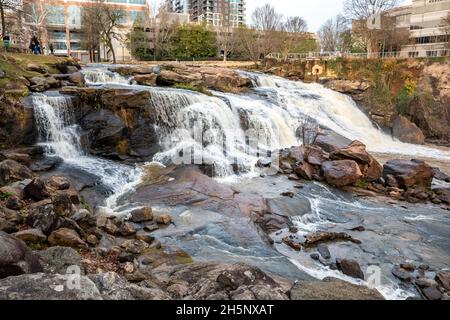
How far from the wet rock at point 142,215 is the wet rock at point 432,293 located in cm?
690

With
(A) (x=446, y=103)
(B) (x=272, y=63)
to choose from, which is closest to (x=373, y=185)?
(A) (x=446, y=103)

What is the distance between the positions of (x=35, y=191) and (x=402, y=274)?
9302 millimetres

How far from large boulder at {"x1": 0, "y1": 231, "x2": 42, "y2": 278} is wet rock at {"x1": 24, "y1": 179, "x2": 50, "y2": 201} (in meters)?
4.25

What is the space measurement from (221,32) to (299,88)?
29794mm

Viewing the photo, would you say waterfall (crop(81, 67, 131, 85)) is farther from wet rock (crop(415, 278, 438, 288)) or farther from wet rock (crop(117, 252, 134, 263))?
wet rock (crop(415, 278, 438, 288))

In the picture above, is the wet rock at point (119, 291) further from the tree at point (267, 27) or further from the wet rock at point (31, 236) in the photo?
the tree at point (267, 27)

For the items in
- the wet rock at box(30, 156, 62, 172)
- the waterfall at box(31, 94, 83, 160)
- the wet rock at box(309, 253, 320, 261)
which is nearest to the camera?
the wet rock at box(309, 253, 320, 261)

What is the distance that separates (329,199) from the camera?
1318 centimetres

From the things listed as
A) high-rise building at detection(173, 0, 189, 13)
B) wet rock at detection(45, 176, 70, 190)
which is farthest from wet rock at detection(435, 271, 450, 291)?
high-rise building at detection(173, 0, 189, 13)

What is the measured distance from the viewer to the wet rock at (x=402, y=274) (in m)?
8.31

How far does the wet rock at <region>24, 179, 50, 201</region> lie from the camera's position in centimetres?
970

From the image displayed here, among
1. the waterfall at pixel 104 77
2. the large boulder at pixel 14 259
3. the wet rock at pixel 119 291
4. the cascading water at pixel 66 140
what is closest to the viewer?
the wet rock at pixel 119 291

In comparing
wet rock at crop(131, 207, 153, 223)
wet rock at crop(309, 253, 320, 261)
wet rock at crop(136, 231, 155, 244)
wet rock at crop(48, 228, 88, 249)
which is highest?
wet rock at crop(48, 228, 88, 249)

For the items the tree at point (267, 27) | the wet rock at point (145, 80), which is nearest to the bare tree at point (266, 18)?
the tree at point (267, 27)
